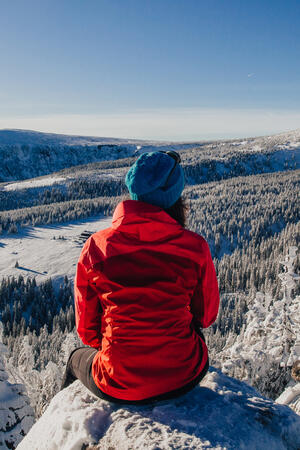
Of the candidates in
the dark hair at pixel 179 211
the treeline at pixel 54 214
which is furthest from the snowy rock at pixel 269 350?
the treeline at pixel 54 214

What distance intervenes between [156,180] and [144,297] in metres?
1.11

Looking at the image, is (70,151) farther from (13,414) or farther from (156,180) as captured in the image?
(156,180)

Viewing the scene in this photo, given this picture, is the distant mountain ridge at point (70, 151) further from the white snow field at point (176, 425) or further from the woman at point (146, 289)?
the white snow field at point (176, 425)

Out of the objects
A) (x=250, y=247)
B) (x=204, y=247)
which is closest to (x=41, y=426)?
(x=204, y=247)

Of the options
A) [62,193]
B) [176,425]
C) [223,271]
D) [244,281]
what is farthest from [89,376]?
[62,193]

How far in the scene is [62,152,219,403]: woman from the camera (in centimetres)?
260

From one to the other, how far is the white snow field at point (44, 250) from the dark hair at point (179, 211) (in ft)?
78.5

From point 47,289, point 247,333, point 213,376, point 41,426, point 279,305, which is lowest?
point 47,289

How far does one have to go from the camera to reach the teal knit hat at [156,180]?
281cm

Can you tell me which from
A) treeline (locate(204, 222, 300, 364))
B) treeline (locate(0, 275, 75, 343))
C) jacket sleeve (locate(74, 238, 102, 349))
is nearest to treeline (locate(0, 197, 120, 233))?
treeline (locate(0, 275, 75, 343))

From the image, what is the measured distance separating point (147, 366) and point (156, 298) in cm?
60

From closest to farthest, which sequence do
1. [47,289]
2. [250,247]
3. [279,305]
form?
[279,305], [47,289], [250,247]

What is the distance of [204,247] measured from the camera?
2834 mm

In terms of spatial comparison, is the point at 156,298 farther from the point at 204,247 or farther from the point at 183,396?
the point at 183,396
